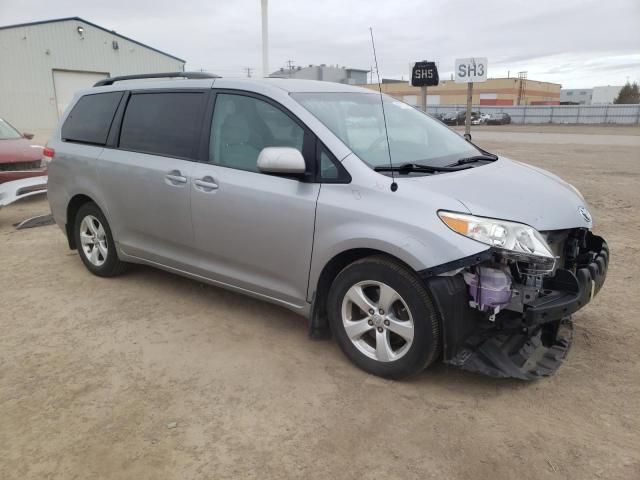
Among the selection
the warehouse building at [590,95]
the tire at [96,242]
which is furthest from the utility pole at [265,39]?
the warehouse building at [590,95]

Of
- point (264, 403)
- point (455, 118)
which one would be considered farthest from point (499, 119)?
point (264, 403)

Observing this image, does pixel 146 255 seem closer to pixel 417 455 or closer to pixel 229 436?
pixel 229 436

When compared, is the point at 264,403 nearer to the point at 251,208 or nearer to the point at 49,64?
the point at 251,208

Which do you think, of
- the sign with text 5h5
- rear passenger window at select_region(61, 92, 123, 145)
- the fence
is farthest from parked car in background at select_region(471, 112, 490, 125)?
rear passenger window at select_region(61, 92, 123, 145)

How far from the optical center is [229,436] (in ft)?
9.00

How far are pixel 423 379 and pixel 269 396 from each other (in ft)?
3.10

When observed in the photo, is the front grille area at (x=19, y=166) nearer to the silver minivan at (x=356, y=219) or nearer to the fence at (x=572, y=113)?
the silver minivan at (x=356, y=219)

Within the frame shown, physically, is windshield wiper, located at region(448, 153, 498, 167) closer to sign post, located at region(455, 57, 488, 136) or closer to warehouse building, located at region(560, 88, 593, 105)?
sign post, located at region(455, 57, 488, 136)

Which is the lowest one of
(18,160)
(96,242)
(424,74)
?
(96,242)

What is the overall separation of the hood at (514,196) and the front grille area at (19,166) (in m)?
7.66

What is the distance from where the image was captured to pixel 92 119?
196 inches

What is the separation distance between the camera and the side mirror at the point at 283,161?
3.27 m

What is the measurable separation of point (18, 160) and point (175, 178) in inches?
230

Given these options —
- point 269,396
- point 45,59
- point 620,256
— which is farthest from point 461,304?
point 45,59
